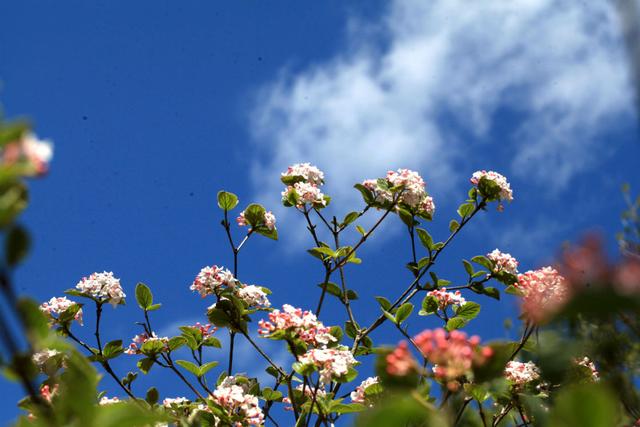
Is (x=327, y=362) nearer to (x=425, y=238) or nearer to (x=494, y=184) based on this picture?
(x=425, y=238)

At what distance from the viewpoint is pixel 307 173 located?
15.5 feet

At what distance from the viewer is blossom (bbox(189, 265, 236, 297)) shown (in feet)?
13.4

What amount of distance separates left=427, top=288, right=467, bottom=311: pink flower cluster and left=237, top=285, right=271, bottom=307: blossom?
1.01 m

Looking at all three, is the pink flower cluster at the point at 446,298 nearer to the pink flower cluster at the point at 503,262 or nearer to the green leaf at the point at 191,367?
the pink flower cluster at the point at 503,262

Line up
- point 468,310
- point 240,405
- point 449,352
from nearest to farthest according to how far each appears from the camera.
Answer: point 449,352 → point 240,405 → point 468,310

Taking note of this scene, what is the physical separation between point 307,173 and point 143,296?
1.41 metres

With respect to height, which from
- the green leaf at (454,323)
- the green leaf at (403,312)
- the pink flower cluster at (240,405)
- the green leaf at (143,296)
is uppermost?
the green leaf at (143,296)

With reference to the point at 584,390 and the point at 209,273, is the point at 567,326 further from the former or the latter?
the point at 209,273

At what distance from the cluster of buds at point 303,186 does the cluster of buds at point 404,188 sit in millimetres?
343

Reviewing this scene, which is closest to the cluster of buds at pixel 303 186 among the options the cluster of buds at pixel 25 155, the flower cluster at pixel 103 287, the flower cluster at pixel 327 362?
the flower cluster at pixel 103 287

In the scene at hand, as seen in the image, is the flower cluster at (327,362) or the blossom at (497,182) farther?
the blossom at (497,182)

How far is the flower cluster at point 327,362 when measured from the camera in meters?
2.65

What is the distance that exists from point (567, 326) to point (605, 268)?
285 millimetres

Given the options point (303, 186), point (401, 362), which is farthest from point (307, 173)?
point (401, 362)
